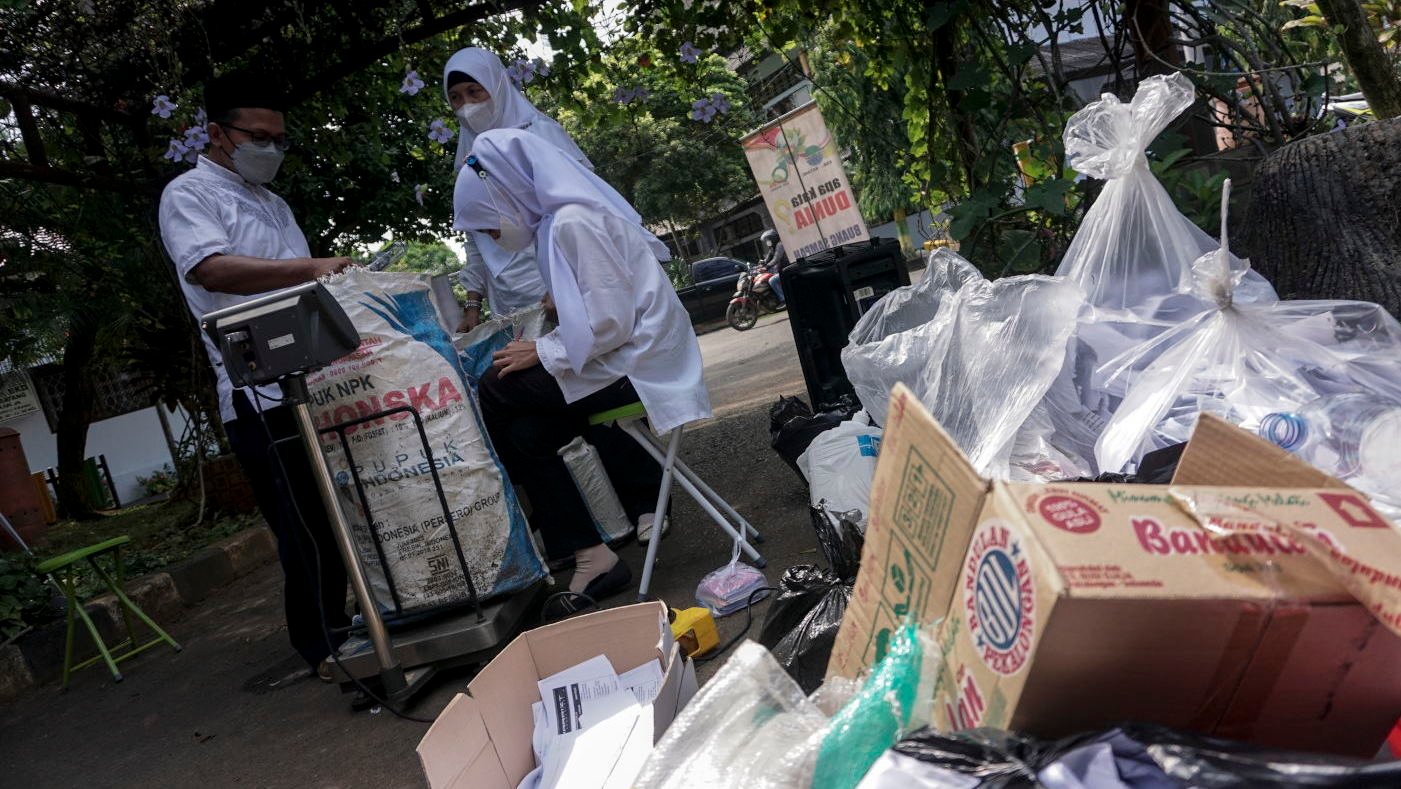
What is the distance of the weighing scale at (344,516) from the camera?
2.55 m

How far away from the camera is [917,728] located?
117 cm

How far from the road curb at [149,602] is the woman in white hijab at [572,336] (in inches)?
109

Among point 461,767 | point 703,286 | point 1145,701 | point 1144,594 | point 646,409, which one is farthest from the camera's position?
point 703,286

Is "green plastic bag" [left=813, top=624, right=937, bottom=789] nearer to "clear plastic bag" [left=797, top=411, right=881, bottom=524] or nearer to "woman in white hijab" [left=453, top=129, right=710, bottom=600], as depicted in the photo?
"clear plastic bag" [left=797, top=411, right=881, bottom=524]

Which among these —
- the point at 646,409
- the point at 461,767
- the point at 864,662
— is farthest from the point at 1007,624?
the point at 646,409

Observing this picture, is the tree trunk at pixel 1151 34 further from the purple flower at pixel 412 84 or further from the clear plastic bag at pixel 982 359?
the purple flower at pixel 412 84

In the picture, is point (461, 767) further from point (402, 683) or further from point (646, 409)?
point (646, 409)

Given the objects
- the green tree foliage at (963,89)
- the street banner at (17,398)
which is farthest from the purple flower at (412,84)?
the street banner at (17,398)

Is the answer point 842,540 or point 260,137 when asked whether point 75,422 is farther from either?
point 842,540

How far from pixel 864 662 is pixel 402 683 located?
1721mm

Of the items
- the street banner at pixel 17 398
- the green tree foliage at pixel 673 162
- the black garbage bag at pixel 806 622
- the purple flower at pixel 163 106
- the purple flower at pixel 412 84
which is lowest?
the black garbage bag at pixel 806 622

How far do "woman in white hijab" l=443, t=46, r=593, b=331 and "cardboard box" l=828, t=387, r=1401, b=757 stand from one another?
2.63 metres

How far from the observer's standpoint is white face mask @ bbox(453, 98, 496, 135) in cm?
355

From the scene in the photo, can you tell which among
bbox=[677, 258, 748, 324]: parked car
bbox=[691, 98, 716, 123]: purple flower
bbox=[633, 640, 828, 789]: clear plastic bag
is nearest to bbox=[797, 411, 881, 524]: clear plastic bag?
bbox=[633, 640, 828, 789]: clear plastic bag
